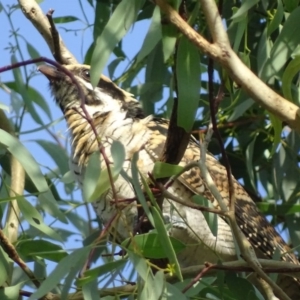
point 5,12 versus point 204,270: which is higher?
point 5,12

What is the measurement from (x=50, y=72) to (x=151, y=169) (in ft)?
2.09

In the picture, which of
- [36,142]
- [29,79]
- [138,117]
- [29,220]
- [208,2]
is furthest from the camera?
[138,117]

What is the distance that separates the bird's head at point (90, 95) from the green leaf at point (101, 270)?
139cm

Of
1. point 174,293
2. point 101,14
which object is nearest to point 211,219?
point 174,293

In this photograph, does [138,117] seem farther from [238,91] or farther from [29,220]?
[29,220]

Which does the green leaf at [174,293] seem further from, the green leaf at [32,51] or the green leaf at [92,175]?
the green leaf at [32,51]

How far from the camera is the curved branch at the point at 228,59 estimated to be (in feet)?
6.46

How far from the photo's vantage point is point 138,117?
342 centimetres

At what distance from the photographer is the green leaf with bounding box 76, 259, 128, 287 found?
2.06 metres

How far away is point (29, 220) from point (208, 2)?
27.6 inches

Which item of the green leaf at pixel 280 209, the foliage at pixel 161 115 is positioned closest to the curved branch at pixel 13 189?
the foliage at pixel 161 115

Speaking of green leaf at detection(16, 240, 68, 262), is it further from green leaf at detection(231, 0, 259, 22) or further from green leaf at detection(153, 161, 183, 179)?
green leaf at detection(231, 0, 259, 22)

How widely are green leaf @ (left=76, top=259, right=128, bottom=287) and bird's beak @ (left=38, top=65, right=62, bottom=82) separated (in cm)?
145

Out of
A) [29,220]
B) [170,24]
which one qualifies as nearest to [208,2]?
[170,24]
